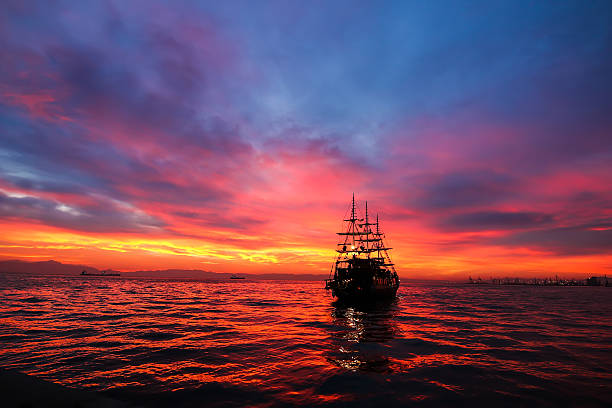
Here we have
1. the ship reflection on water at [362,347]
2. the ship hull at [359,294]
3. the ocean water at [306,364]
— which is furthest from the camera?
the ship hull at [359,294]

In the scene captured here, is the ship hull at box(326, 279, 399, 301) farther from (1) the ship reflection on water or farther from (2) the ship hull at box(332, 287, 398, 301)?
(1) the ship reflection on water

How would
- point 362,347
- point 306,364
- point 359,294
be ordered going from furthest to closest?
point 359,294 < point 362,347 < point 306,364

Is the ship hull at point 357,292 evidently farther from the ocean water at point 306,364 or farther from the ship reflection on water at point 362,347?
the ocean water at point 306,364

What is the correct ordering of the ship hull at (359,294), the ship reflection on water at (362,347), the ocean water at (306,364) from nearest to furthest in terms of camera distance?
the ocean water at (306,364)
the ship reflection on water at (362,347)
the ship hull at (359,294)

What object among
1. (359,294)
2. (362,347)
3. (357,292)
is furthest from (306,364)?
(359,294)

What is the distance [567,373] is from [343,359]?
33.5 feet

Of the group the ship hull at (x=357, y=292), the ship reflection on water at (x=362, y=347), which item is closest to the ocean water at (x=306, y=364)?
the ship reflection on water at (x=362, y=347)

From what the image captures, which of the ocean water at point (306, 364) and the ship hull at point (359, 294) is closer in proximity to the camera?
the ocean water at point (306, 364)

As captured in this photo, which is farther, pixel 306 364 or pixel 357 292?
pixel 357 292

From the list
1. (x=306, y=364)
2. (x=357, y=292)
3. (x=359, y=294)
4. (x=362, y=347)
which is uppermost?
(x=306, y=364)

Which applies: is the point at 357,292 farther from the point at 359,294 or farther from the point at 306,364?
the point at 306,364

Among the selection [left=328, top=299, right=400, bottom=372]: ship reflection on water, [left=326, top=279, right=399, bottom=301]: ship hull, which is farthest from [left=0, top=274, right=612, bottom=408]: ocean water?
[left=326, top=279, right=399, bottom=301]: ship hull

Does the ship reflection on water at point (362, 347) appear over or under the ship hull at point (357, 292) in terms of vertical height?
over

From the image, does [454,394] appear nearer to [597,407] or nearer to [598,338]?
[597,407]
